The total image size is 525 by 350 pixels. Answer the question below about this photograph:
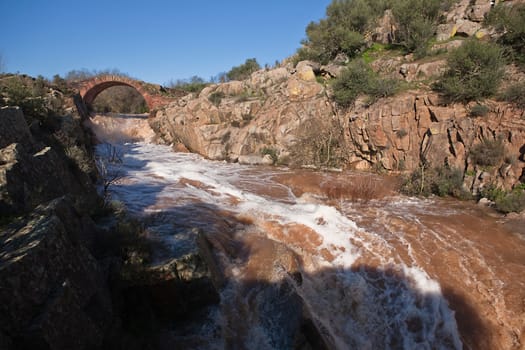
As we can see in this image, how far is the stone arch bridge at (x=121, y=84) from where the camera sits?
21.6 m

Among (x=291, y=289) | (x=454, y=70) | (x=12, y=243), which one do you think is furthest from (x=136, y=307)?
(x=454, y=70)

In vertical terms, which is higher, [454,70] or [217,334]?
[454,70]

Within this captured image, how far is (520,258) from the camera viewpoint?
5203 millimetres

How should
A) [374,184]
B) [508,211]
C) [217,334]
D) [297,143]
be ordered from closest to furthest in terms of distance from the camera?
[217,334]
[508,211]
[374,184]
[297,143]

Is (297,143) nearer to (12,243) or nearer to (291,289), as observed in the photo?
(291,289)

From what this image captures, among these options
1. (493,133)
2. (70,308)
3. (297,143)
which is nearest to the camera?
(70,308)

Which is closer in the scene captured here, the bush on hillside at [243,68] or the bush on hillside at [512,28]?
the bush on hillside at [512,28]

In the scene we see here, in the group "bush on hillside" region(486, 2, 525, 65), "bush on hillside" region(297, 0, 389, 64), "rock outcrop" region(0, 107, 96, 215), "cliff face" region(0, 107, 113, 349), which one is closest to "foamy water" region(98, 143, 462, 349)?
"cliff face" region(0, 107, 113, 349)

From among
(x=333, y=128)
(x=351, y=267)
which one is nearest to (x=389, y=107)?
(x=333, y=128)

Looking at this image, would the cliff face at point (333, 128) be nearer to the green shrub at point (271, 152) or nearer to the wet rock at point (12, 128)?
the green shrub at point (271, 152)

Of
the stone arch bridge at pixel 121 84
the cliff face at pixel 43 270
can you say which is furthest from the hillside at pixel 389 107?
the cliff face at pixel 43 270

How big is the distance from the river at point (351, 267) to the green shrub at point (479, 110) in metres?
3.21

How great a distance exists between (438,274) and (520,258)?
70.3 inches

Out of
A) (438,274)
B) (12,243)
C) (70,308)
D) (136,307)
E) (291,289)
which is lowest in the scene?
(438,274)
